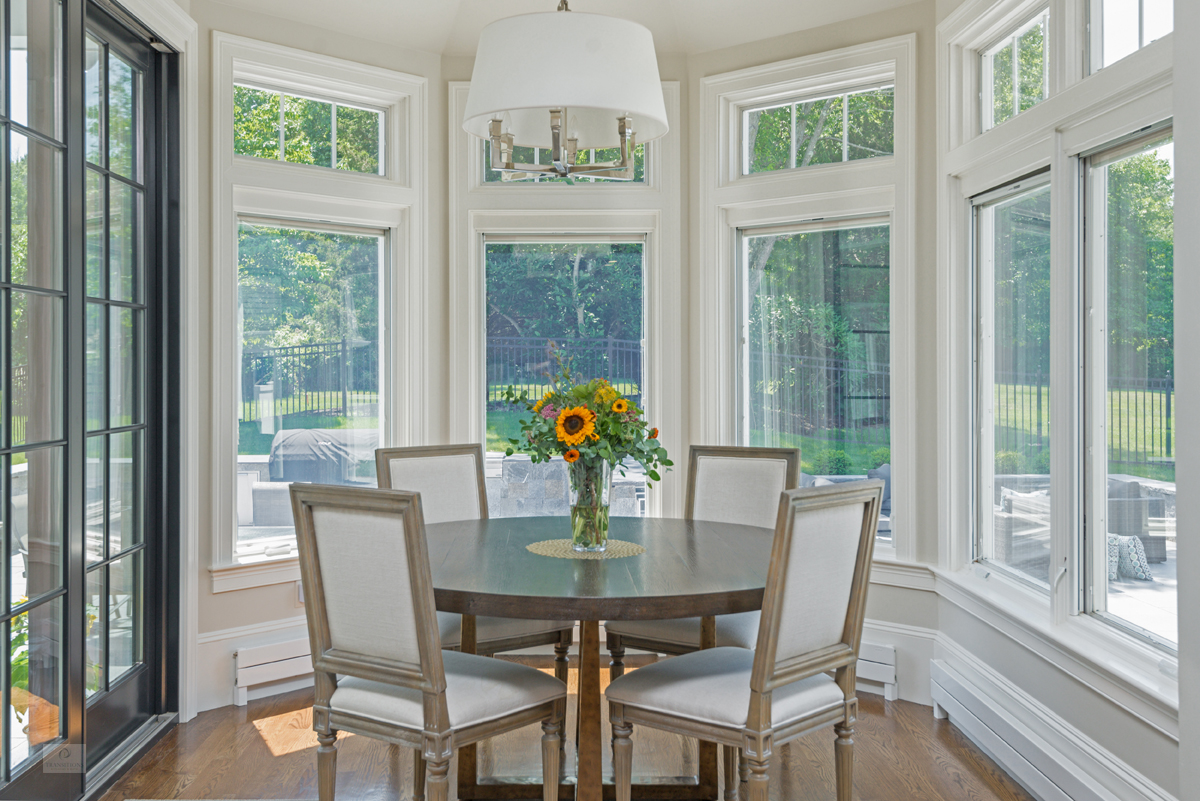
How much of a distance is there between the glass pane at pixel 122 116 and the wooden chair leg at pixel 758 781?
2.74m

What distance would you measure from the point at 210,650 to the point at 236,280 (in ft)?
4.79

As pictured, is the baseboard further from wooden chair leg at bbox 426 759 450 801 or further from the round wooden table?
wooden chair leg at bbox 426 759 450 801

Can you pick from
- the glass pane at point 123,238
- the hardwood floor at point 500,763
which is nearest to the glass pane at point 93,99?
the glass pane at point 123,238

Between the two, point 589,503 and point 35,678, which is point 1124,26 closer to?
point 589,503

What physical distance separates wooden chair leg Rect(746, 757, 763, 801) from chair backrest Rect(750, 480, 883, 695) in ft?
0.55

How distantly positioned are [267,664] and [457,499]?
1.04 m

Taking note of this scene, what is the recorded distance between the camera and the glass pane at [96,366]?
2.75 metres

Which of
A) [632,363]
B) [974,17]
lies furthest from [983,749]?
[974,17]

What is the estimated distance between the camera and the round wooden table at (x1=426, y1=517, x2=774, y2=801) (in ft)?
6.52

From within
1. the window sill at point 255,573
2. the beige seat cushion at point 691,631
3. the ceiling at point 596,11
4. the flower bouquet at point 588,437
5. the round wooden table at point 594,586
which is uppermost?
the ceiling at point 596,11

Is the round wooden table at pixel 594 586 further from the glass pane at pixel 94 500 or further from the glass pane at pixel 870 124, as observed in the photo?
the glass pane at pixel 870 124

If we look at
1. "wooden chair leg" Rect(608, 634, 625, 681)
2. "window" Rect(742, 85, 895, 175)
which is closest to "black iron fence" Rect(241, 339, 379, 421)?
"wooden chair leg" Rect(608, 634, 625, 681)

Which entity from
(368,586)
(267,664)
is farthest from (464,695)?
(267,664)

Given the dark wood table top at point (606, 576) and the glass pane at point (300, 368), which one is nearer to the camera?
the dark wood table top at point (606, 576)
